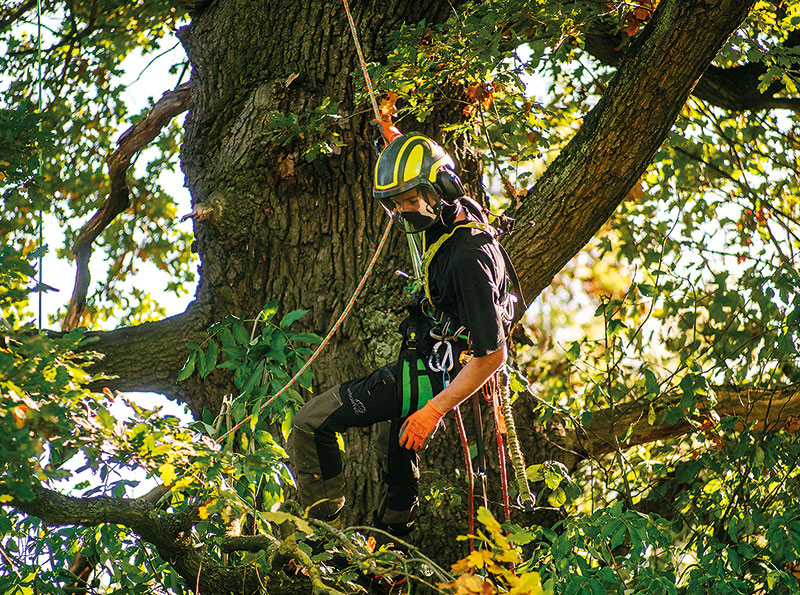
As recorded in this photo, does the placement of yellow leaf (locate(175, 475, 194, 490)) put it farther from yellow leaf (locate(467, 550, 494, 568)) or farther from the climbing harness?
the climbing harness

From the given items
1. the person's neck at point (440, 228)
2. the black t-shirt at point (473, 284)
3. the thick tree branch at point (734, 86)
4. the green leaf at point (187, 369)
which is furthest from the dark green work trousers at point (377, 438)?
the thick tree branch at point (734, 86)

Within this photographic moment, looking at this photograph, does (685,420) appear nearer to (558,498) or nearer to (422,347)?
(558,498)

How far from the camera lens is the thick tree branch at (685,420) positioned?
464 centimetres

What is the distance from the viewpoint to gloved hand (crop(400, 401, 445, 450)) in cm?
330

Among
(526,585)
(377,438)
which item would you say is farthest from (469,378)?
(526,585)

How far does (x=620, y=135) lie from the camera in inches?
149

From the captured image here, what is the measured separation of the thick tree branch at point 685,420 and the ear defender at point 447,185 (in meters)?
1.82

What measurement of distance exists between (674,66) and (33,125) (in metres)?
2.70

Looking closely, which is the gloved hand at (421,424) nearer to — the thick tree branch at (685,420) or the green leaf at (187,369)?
the green leaf at (187,369)

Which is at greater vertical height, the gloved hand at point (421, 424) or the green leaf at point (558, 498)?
the gloved hand at point (421, 424)

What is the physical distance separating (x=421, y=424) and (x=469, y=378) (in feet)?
0.87

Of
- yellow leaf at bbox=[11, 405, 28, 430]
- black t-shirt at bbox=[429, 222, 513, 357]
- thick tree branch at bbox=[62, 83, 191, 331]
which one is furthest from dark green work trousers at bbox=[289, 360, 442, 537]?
thick tree branch at bbox=[62, 83, 191, 331]

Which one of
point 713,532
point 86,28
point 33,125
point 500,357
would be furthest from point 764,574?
point 86,28

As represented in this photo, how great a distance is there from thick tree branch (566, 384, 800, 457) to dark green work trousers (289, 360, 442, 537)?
1.29 meters
